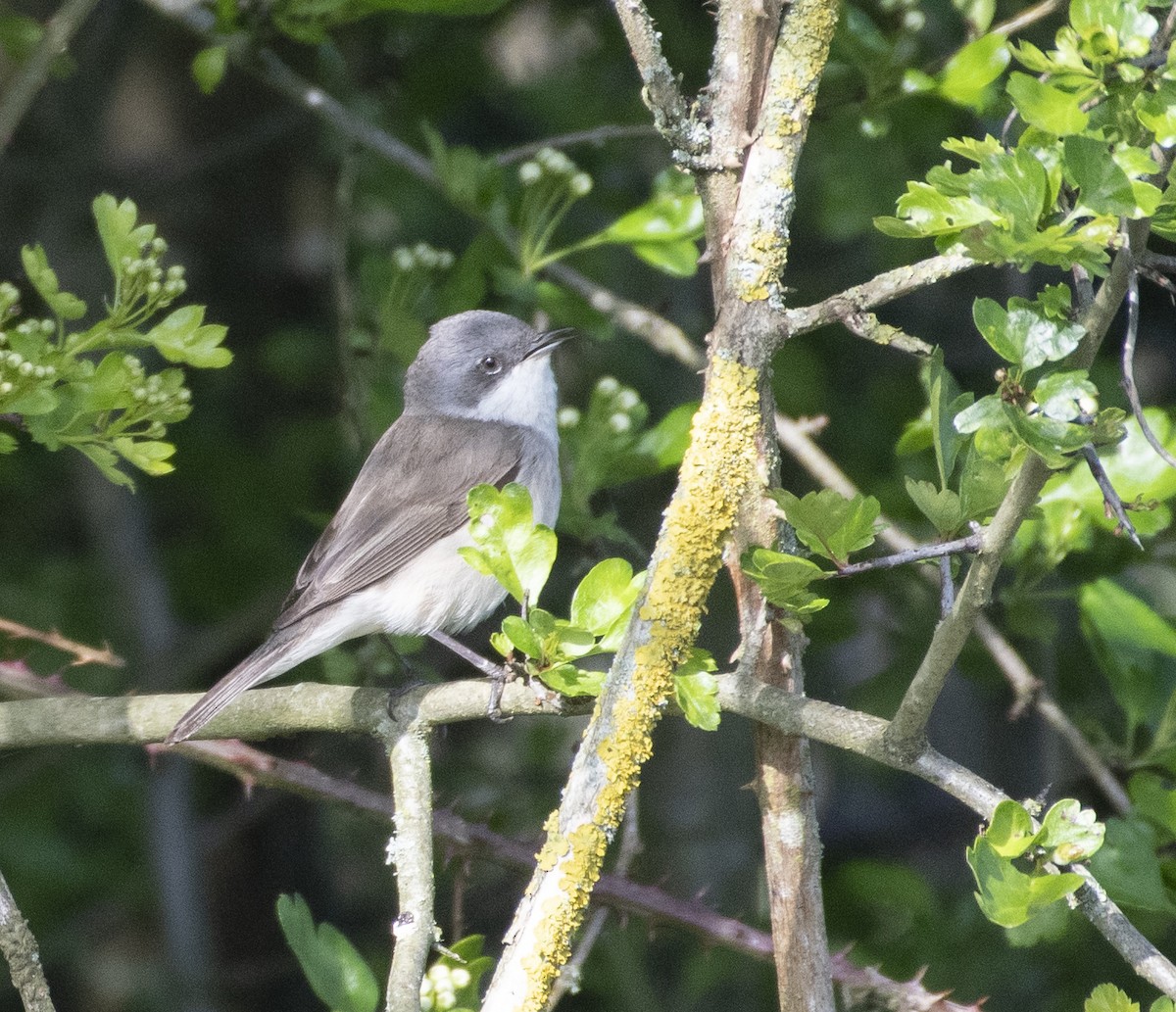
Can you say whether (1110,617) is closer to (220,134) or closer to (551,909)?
(551,909)

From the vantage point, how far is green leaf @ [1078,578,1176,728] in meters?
3.41

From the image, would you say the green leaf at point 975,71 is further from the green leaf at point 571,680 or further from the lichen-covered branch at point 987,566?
the green leaf at point 571,680

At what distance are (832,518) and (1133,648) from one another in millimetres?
1496

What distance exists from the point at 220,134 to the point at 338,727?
4725mm

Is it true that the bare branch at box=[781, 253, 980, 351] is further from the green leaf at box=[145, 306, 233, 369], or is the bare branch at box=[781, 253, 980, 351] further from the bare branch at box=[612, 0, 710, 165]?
the green leaf at box=[145, 306, 233, 369]

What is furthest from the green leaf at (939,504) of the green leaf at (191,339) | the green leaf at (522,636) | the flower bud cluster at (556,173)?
the flower bud cluster at (556,173)

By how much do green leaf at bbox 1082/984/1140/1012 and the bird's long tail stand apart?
1.85m

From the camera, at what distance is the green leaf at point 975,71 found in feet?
11.2

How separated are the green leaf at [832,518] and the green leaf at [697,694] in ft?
0.91

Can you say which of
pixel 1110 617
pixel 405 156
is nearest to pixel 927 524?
pixel 1110 617

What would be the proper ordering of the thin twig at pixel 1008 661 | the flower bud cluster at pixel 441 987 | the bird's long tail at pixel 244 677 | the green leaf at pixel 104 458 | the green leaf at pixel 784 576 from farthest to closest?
1. the thin twig at pixel 1008 661
2. the bird's long tail at pixel 244 677
3. the green leaf at pixel 104 458
4. the flower bud cluster at pixel 441 987
5. the green leaf at pixel 784 576

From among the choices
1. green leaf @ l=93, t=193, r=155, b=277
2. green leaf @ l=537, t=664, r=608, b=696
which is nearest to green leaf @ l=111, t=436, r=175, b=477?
green leaf @ l=93, t=193, r=155, b=277

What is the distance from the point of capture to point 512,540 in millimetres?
2477

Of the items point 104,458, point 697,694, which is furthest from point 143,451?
point 697,694
